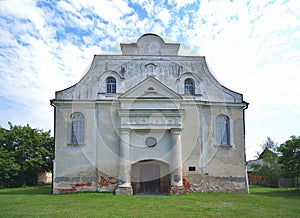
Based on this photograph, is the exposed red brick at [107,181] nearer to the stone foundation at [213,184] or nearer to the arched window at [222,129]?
the stone foundation at [213,184]

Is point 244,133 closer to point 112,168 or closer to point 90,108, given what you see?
point 112,168

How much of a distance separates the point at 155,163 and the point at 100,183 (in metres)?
4.01

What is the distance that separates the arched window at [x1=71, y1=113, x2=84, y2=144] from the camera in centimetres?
2116

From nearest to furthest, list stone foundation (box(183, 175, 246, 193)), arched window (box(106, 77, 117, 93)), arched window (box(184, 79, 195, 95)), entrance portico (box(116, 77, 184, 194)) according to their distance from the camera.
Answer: entrance portico (box(116, 77, 184, 194)) → stone foundation (box(183, 175, 246, 193)) → arched window (box(106, 77, 117, 93)) → arched window (box(184, 79, 195, 95))

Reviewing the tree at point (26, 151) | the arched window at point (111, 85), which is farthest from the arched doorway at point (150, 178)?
the tree at point (26, 151)

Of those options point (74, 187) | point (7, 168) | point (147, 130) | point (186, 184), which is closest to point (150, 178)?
point (186, 184)

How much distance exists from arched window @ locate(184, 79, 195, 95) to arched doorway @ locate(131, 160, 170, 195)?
5.56 meters

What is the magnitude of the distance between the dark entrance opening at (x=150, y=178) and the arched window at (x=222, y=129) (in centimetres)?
488

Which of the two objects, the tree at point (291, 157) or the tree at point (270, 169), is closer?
the tree at point (291, 157)

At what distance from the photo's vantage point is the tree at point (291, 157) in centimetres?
2108

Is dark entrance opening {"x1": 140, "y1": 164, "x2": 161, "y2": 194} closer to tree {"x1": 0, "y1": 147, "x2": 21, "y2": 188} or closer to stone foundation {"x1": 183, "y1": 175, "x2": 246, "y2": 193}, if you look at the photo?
stone foundation {"x1": 183, "y1": 175, "x2": 246, "y2": 193}

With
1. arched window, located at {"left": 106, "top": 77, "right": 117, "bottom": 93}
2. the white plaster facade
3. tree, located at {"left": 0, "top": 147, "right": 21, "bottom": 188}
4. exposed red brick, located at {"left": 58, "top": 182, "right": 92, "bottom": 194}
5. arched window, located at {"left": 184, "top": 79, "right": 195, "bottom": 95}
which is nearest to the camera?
exposed red brick, located at {"left": 58, "top": 182, "right": 92, "bottom": 194}

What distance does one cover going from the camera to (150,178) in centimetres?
2166

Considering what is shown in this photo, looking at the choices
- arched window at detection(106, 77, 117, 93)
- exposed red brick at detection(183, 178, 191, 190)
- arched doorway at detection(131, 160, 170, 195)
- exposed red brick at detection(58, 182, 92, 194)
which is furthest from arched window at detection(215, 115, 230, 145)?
exposed red brick at detection(58, 182, 92, 194)
